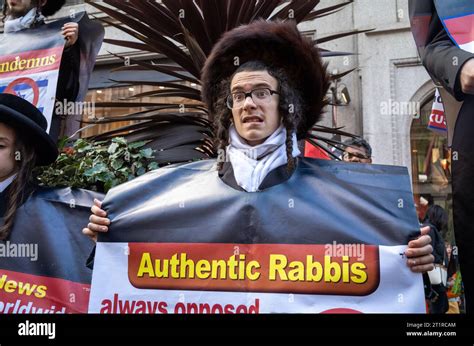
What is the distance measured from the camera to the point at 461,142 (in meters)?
2.05

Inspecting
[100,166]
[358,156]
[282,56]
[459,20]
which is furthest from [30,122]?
[358,156]

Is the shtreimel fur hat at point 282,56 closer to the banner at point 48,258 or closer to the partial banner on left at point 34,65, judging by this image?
the banner at point 48,258

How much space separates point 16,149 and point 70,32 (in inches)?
43.9

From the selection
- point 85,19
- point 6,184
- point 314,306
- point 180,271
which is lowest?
point 314,306

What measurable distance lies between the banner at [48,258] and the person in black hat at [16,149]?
2.4 inches

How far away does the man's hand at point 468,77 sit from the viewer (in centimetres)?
191

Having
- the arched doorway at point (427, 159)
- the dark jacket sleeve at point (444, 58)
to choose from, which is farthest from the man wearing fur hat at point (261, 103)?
the arched doorway at point (427, 159)

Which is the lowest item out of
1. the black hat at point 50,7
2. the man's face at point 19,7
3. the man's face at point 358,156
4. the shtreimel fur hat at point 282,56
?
the shtreimel fur hat at point 282,56

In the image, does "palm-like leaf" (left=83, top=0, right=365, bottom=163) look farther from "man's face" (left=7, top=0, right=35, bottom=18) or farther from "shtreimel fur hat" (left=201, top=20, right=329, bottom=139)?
"man's face" (left=7, top=0, right=35, bottom=18)

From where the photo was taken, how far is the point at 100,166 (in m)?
2.69
